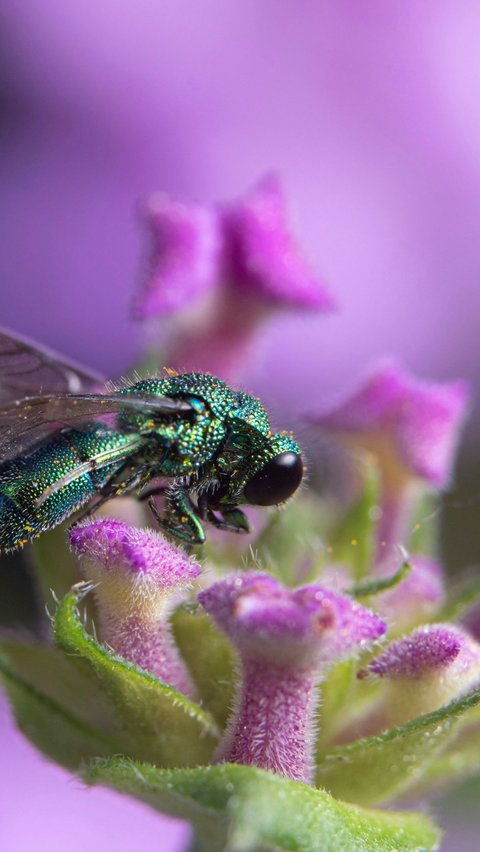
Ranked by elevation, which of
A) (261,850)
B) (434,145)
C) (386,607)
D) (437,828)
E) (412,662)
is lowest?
(261,850)

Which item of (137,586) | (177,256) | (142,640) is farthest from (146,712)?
(177,256)

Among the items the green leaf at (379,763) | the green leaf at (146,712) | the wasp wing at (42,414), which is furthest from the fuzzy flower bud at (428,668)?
the wasp wing at (42,414)

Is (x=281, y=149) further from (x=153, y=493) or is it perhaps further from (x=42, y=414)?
(x=42, y=414)

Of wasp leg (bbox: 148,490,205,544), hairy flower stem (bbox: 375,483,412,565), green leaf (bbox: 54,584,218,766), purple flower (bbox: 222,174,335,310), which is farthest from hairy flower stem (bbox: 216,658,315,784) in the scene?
purple flower (bbox: 222,174,335,310)

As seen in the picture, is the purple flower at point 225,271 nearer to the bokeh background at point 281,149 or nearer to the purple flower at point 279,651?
the purple flower at point 279,651

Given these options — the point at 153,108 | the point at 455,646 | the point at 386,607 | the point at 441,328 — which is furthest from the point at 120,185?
the point at 455,646

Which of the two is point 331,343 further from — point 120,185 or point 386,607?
point 386,607

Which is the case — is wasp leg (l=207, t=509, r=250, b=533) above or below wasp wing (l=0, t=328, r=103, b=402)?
below

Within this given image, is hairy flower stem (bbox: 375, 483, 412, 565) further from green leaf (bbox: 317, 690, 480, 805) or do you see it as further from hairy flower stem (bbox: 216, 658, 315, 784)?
hairy flower stem (bbox: 216, 658, 315, 784)
